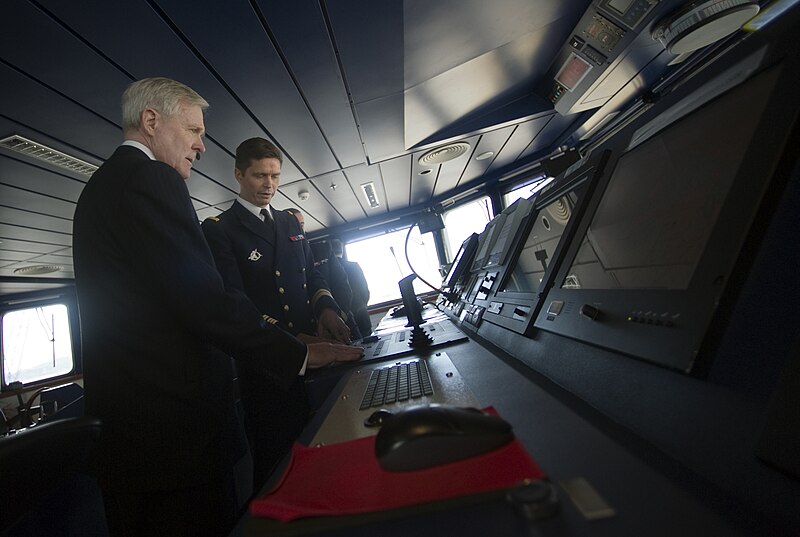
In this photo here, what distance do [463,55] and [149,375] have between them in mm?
2963

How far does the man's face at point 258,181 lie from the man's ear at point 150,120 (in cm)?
53

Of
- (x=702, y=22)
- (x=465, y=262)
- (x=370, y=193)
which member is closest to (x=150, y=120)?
(x=465, y=262)

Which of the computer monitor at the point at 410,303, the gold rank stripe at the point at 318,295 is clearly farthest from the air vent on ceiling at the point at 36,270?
the computer monitor at the point at 410,303

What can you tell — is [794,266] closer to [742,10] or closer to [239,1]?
[239,1]

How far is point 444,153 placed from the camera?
431cm

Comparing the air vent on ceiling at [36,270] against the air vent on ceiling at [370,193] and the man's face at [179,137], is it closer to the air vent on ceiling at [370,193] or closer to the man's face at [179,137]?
A: the air vent on ceiling at [370,193]

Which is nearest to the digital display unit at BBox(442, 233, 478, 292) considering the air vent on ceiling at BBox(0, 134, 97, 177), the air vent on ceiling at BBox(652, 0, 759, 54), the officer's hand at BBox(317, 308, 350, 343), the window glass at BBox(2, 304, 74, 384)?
the officer's hand at BBox(317, 308, 350, 343)

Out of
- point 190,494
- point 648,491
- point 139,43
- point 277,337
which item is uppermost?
point 139,43

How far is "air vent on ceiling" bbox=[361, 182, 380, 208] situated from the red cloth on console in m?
4.83

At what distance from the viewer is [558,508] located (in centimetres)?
28

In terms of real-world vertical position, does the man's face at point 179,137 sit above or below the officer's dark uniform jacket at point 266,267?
above

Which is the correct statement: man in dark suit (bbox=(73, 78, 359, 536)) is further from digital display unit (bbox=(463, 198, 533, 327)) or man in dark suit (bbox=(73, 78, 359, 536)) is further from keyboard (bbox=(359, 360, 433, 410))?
digital display unit (bbox=(463, 198, 533, 327))

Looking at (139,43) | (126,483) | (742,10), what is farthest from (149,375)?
(742,10)

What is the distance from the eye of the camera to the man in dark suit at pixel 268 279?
1.30 m
